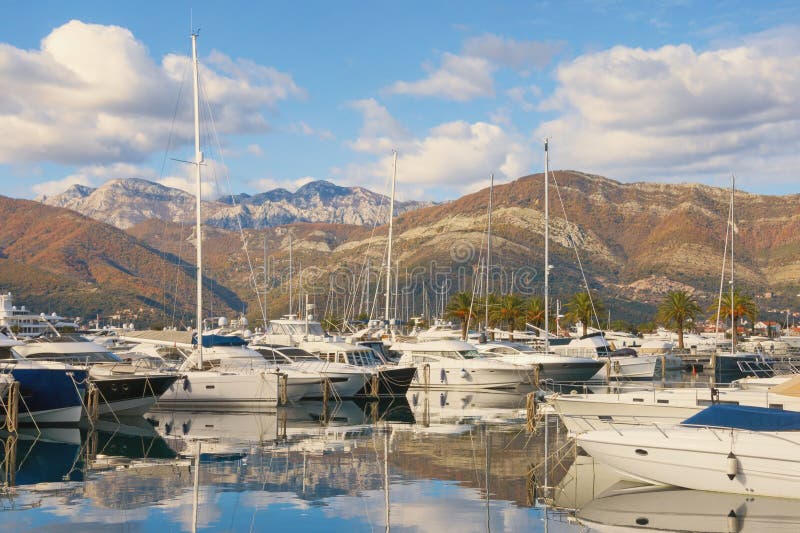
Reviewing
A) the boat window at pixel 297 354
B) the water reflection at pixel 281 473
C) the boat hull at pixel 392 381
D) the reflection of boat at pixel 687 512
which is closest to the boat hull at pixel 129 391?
the water reflection at pixel 281 473

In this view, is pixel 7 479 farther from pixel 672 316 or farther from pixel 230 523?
pixel 672 316

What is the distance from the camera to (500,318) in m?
93.3

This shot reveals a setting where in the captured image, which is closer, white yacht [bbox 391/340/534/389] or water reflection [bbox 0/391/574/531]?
water reflection [bbox 0/391/574/531]

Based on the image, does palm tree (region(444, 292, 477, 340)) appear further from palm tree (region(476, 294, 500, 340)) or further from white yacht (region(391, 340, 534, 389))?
white yacht (region(391, 340, 534, 389))

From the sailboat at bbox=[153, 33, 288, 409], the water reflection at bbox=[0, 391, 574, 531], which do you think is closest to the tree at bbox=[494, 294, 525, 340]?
the sailboat at bbox=[153, 33, 288, 409]

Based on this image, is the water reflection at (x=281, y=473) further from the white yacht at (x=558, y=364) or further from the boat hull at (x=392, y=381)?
the white yacht at (x=558, y=364)

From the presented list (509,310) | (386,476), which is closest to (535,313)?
(509,310)

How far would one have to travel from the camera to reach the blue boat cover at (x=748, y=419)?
19.2m

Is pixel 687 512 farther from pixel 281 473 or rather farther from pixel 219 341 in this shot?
pixel 219 341

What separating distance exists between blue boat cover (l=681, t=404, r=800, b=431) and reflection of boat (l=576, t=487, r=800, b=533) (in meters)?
1.54

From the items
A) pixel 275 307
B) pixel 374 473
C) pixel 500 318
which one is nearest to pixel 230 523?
pixel 374 473

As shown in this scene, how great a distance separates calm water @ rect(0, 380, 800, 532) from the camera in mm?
17188

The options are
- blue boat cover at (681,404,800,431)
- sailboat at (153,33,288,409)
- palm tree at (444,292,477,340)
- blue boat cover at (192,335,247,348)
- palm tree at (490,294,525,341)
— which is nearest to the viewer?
blue boat cover at (681,404,800,431)

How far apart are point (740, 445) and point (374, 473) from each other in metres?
8.93
